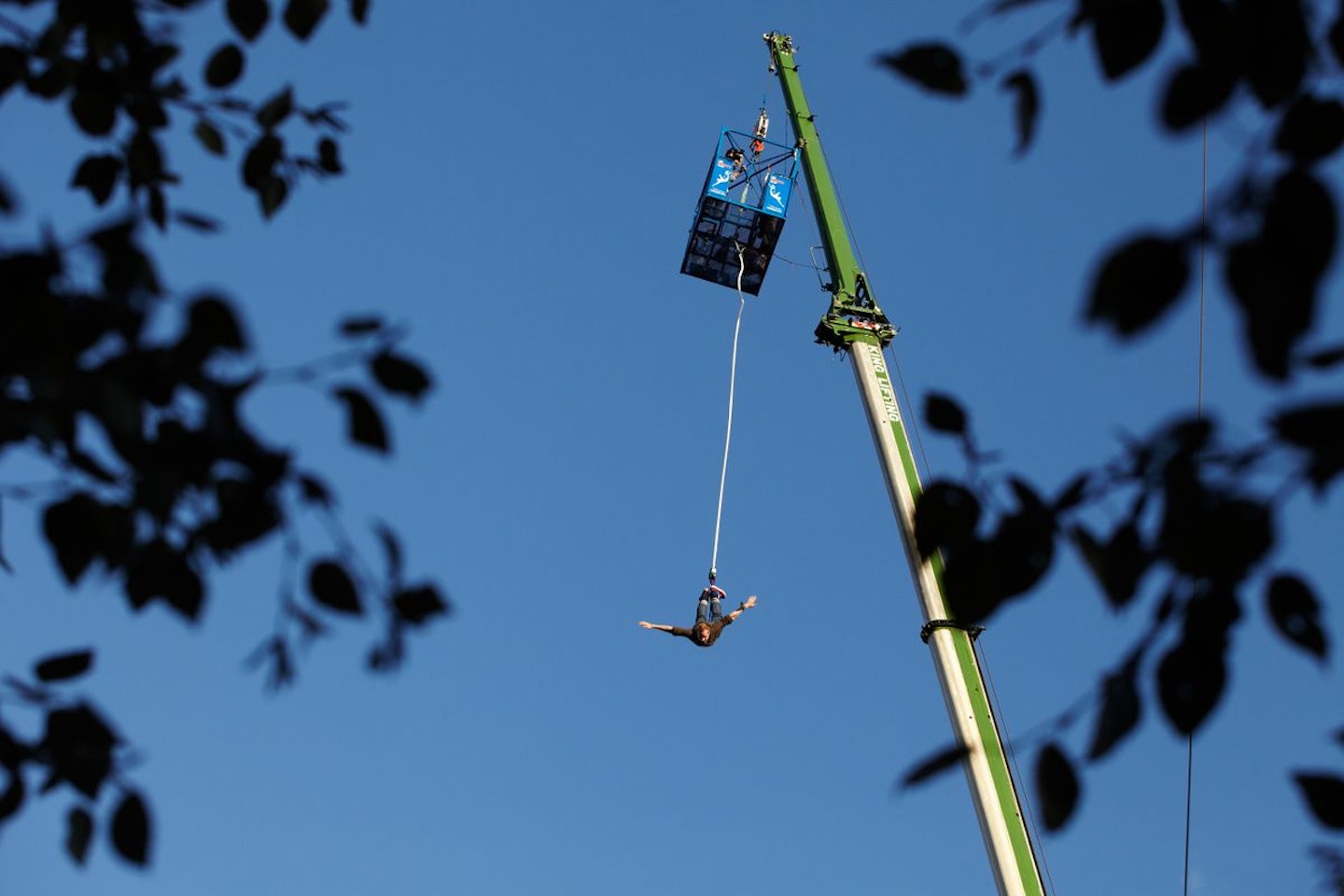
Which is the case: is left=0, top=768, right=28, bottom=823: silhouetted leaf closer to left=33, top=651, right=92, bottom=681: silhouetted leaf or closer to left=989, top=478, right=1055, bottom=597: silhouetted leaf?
left=33, top=651, right=92, bottom=681: silhouetted leaf

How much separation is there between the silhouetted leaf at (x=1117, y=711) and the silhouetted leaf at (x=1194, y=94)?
2.42 ft

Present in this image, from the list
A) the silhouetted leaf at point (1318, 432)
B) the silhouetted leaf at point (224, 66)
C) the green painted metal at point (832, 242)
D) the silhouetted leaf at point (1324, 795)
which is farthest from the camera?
the green painted metal at point (832, 242)

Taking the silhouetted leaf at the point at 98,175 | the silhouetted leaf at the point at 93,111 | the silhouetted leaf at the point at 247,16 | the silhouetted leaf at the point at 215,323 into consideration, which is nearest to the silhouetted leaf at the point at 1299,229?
the silhouetted leaf at the point at 215,323

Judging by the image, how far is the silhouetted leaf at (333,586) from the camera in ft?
7.60

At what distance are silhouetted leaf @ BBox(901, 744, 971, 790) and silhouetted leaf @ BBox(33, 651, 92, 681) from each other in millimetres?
1389

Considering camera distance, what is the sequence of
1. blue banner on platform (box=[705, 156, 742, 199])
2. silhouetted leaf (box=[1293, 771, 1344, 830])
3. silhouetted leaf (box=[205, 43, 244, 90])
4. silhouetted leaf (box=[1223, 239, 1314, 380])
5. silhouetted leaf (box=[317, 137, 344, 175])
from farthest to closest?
blue banner on platform (box=[705, 156, 742, 199]), silhouetted leaf (box=[317, 137, 344, 175]), silhouetted leaf (box=[205, 43, 244, 90]), silhouetted leaf (box=[1293, 771, 1344, 830]), silhouetted leaf (box=[1223, 239, 1314, 380])

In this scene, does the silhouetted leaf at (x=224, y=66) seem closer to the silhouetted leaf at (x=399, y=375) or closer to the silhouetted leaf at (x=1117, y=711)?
the silhouetted leaf at (x=399, y=375)

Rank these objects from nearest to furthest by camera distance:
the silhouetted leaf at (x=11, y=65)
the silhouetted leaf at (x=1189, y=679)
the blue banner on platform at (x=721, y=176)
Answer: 1. the silhouetted leaf at (x=1189, y=679)
2. the silhouetted leaf at (x=11, y=65)
3. the blue banner on platform at (x=721, y=176)

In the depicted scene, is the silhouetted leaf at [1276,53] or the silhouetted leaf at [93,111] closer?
the silhouetted leaf at [1276,53]

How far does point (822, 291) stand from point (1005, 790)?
579 cm

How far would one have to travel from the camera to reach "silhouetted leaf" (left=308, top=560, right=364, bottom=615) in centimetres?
232

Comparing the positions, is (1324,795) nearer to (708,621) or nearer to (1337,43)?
(1337,43)

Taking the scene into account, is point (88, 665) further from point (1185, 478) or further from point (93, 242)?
point (1185, 478)

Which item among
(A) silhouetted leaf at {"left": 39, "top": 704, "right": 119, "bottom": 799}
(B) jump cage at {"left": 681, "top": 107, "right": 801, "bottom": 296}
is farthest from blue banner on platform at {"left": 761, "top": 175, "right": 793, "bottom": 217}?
(A) silhouetted leaf at {"left": 39, "top": 704, "right": 119, "bottom": 799}
